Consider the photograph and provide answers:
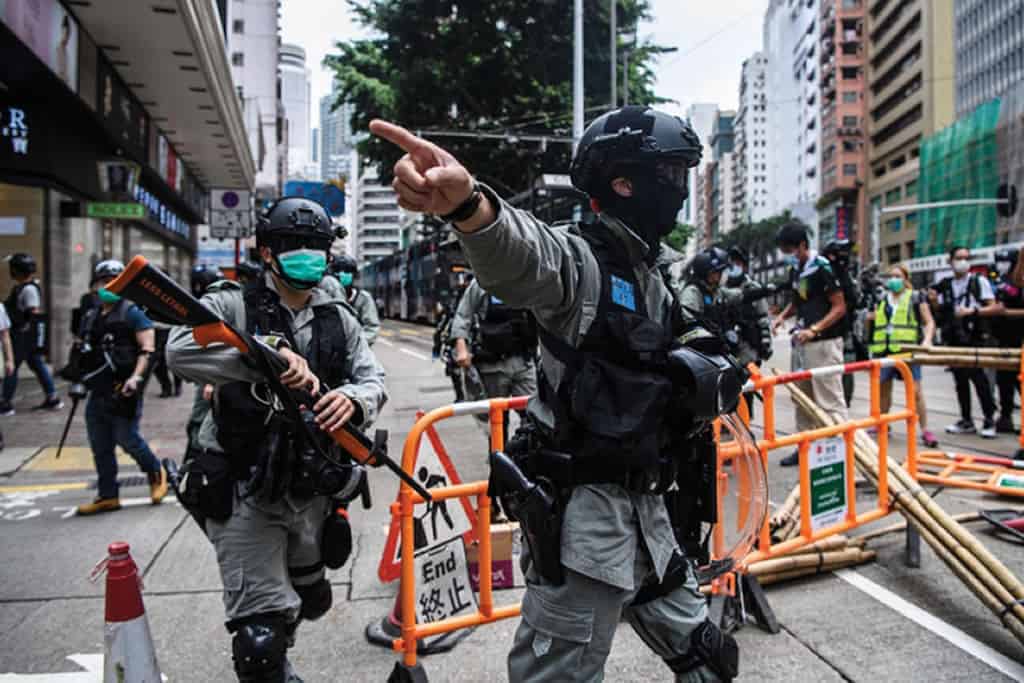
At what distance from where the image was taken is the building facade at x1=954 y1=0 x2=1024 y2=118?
61.0m

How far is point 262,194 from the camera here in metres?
51.8

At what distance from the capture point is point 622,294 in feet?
6.69

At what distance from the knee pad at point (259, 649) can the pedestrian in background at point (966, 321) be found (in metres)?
7.62

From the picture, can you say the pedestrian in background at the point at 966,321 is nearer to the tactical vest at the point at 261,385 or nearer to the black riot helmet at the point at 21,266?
the tactical vest at the point at 261,385

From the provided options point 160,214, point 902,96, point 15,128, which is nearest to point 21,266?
point 15,128

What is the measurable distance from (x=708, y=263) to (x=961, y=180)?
6668 centimetres

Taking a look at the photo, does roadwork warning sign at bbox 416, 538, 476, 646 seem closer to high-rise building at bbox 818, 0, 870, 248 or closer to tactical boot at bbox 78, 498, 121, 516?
tactical boot at bbox 78, 498, 121, 516

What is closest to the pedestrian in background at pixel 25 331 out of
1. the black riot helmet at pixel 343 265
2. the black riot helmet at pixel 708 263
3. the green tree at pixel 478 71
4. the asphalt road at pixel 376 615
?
the asphalt road at pixel 376 615

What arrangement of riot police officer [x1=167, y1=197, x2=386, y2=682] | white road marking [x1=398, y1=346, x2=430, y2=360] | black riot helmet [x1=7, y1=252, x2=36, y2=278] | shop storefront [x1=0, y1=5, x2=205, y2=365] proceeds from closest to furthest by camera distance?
riot police officer [x1=167, y1=197, x2=386, y2=682] < black riot helmet [x1=7, y1=252, x2=36, y2=278] < shop storefront [x1=0, y1=5, x2=205, y2=365] < white road marking [x1=398, y1=346, x2=430, y2=360]

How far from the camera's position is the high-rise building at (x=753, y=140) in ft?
488

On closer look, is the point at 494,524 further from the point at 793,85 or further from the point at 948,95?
the point at 793,85

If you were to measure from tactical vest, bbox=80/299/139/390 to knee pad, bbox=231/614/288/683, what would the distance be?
11.8 ft

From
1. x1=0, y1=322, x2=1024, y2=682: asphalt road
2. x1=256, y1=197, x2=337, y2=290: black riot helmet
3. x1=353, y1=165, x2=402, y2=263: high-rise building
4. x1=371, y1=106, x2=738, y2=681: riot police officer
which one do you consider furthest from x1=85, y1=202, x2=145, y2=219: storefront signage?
x1=353, y1=165, x2=402, y2=263: high-rise building

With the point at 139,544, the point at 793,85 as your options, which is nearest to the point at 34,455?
the point at 139,544
